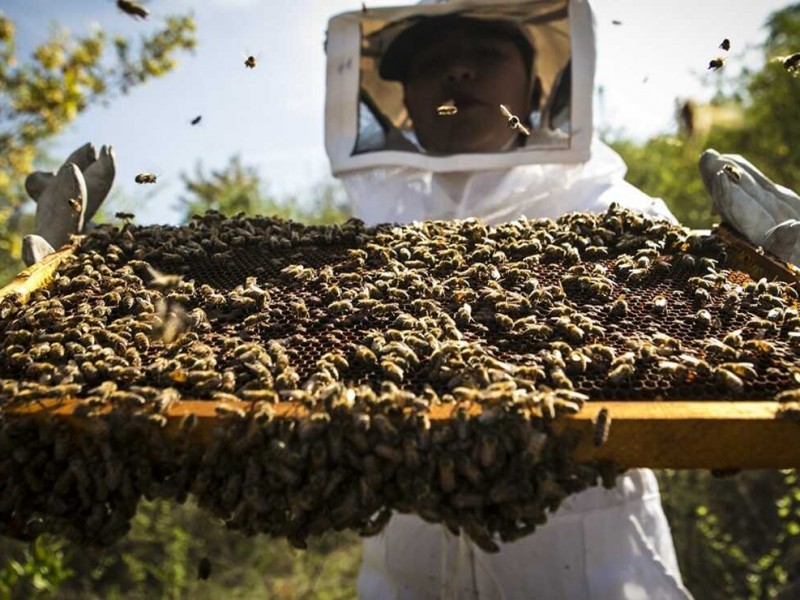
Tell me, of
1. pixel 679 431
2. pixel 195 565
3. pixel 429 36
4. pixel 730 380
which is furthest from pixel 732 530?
pixel 679 431

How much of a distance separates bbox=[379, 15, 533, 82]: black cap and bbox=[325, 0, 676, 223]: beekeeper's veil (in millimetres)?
11

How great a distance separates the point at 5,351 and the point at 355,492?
4.83 ft

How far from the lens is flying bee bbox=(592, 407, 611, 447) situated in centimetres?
181

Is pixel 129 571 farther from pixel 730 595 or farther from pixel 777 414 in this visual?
pixel 777 414

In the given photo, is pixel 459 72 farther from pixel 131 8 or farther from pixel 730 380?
pixel 730 380

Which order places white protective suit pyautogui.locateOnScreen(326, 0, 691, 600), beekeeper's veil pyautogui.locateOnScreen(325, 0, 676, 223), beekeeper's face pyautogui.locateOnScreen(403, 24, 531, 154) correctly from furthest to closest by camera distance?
beekeeper's face pyautogui.locateOnScreen(403, 24, 531, 154) → beekeeper's veil pyautogui.locateOnScreen(325, 0, 676, 223) → white protective suit pyautogui.locateOnScreen(326, 0, 691, 600)

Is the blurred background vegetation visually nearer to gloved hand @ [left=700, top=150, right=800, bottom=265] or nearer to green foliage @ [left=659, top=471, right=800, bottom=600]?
green foliage @ [left=659, top=471, right=800, bottom=600]

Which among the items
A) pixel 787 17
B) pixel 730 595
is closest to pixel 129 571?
pixel 730 595

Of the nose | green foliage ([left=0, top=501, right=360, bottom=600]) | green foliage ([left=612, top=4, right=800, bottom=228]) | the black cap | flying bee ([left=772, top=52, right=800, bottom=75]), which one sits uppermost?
green foliage ([left=612, top=4, right=800, bottom=228])

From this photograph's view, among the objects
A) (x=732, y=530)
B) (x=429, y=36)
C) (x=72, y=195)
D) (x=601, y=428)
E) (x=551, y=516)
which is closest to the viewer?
(x=601, y=428)

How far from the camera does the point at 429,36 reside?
5059 mm

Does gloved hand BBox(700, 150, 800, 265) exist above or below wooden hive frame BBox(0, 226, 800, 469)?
above

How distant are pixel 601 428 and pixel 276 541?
1058cm

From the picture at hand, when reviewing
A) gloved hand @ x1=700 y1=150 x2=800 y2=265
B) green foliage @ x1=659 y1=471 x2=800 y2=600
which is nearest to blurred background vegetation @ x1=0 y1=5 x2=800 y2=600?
green foliage @ x1=659 y1=471 x2=800 y2=600
